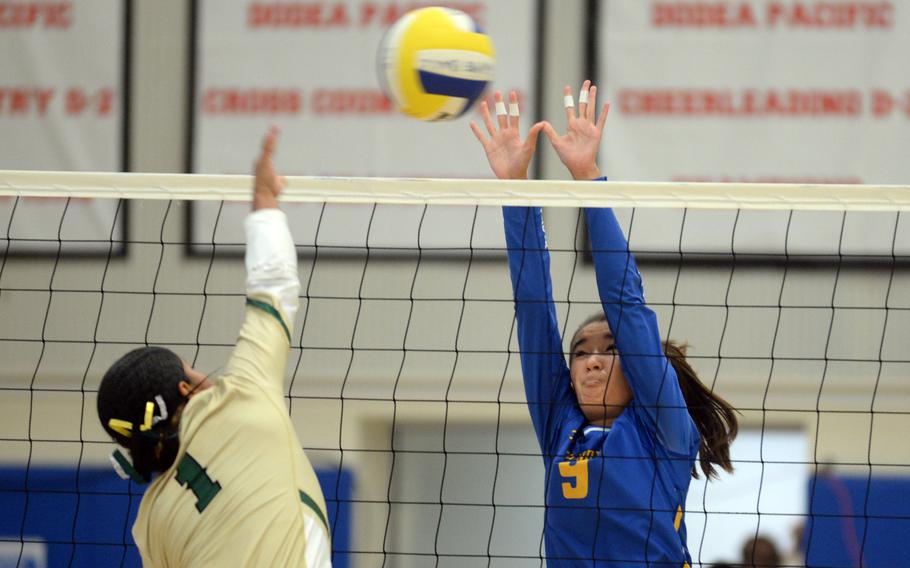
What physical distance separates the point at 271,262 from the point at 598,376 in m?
1.14

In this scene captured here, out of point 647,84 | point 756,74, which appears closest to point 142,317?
point 647,84

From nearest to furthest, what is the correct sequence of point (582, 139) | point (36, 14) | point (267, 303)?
point (267, 303) → point (582, 139) → point (36, 14)

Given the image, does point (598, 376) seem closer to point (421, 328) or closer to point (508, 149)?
point (508, 149)

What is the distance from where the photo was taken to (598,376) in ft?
11.8

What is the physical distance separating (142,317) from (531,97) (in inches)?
107

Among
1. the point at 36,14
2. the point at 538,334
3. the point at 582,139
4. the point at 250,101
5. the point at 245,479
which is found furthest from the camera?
the point at 36,14

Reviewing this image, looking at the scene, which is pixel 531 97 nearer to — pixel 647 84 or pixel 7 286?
pixel 647 84

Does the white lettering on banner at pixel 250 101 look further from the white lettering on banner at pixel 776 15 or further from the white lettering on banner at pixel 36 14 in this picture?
the white lettering on banner at pixel 776 15

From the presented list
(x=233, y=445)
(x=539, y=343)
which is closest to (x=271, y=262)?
(x=233, y=445)

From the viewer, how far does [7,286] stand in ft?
26.0

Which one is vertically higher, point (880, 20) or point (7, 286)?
point (880, 20)

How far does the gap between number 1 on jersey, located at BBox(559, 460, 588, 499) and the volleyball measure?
1.26 m

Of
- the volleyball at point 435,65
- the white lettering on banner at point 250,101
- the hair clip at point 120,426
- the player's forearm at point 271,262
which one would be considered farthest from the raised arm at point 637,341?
the white lettering on banner at point 250,101

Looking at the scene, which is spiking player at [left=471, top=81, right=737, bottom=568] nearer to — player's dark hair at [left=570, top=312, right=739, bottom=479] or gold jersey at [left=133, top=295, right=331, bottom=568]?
player's dark hair at [left=570, top=312, right=739, bottom=479]
